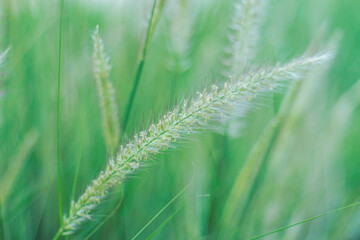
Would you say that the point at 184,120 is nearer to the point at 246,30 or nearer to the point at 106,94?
the point at 106,94

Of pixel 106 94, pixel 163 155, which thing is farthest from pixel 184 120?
pixel 163 155

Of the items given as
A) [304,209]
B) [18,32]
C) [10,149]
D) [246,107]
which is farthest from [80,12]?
[304,209]

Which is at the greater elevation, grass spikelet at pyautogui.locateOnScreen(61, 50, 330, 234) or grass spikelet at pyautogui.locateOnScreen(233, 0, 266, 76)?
grass spikelet at pyautogui.locateOnScreen(233, 0, 266, 76)

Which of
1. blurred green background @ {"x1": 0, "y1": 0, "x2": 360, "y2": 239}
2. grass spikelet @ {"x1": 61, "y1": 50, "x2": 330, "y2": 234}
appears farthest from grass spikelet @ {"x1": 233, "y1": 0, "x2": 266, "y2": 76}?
grass spikelet @ {"x1": 61, "y1": 50, "x2": 330, "y2": 234}

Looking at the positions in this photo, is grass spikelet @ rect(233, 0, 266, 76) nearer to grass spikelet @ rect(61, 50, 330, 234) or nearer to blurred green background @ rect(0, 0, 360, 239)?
blurred green background @ rect(0, 0, 360, 239)

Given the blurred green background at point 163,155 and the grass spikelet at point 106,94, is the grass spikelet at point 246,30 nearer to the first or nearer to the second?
the blurred green background at point 163,155

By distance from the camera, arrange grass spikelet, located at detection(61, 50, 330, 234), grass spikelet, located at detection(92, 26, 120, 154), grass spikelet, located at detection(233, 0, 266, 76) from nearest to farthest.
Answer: grass spikelet, located at detection(61, 50, 330, 234) → grass spikelet, located at detection(92, 26, 120, 154) → grass spikelet, located at detection(233, 0, 266, 76)
